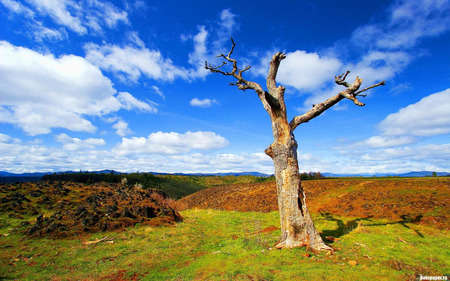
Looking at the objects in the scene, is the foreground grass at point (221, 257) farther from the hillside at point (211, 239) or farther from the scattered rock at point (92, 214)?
the scattered rock at point (92, 214)

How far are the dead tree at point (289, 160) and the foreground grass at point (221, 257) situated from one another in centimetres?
83

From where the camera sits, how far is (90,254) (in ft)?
33.4

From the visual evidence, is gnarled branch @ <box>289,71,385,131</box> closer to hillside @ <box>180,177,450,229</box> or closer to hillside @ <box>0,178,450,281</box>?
hillside @ <box>0,178,450,281</box>

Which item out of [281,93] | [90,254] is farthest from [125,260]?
[281,93]

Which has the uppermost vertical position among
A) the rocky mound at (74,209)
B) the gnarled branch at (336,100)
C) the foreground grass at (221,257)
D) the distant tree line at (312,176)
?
the gnarled branch at (336,100)

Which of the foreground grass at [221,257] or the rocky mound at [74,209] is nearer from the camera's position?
the foreground grass at [221,257]

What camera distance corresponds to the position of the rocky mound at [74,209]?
41.3ft

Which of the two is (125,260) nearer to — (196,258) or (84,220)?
(196,258)

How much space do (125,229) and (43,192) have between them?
354 inches

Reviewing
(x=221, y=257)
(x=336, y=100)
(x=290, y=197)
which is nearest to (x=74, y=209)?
(x=221, y=257)

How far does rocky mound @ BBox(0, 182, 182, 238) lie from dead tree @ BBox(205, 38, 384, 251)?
1016 cm

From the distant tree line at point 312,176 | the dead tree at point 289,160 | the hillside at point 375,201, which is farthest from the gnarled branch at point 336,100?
the distant tree line at point 312,176

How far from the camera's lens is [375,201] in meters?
16.0

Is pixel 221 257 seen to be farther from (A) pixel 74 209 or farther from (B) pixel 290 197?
(A) pixel 74 209
